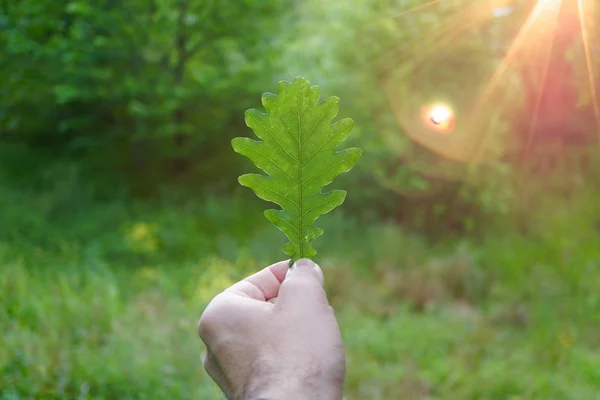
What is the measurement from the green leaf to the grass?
3243 millimetres

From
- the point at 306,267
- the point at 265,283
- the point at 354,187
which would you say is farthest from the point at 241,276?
the point at 306,267

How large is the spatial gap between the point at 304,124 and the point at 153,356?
154 inches

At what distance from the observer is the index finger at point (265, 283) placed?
1.40 m

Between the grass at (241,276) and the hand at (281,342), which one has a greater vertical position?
the grass at (241,276)

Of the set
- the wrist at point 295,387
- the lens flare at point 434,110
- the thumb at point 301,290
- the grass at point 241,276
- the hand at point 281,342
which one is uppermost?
the lens flare at point 434,110

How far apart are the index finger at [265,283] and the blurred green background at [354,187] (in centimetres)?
348

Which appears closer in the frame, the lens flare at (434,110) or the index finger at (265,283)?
the index finger at (265,283)

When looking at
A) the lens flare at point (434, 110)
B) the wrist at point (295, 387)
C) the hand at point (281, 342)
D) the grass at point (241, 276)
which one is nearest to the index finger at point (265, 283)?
the hand at point (281, 342)

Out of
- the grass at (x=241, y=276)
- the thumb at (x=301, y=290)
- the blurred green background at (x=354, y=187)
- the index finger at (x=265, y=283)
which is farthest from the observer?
the blurred green background at (x=354, y=187)

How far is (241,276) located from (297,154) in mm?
5941

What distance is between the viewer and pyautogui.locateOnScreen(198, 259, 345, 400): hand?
3.83ft

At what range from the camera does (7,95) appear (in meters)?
8.21

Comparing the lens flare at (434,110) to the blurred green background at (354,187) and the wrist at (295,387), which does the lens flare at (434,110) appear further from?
the wrist at (295,387)

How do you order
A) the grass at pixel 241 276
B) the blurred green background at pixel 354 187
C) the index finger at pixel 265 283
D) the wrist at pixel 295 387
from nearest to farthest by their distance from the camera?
the wrist at pixel 295 387 → the index finger at pixel 265 283 → the grass at pixel 241 276 → the blurred green background at pixel 354 187
